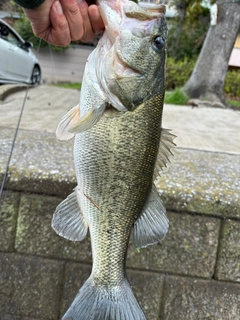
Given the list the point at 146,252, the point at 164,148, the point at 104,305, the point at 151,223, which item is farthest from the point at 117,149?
the point at 146,252

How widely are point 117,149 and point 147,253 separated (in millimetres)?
819

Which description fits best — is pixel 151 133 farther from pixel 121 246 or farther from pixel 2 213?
pixel 2 213

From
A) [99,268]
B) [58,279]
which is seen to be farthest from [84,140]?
[58,279]

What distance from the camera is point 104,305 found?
58.0 inches

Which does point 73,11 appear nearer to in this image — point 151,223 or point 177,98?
point 151,223

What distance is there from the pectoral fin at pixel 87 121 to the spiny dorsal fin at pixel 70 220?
0.33m

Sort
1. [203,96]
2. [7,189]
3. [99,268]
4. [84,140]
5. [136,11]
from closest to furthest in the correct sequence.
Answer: [136,11] < [84,140] < [99,268] < [7,189] < [203,96]

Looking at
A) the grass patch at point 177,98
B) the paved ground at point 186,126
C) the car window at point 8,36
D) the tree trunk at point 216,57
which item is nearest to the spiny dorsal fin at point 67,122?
the paved ground at point 186,126

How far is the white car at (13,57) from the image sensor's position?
7839mm

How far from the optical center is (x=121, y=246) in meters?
1.53

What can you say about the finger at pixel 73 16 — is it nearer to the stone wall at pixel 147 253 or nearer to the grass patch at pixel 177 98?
the stone wall at pixel 147 253

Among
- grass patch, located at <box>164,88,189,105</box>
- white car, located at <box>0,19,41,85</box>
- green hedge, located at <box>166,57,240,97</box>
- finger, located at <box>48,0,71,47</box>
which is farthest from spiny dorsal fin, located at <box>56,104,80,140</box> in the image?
green hedge, located at <box>166,57,240,97</box>

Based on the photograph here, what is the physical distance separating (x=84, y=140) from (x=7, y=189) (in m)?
0.73

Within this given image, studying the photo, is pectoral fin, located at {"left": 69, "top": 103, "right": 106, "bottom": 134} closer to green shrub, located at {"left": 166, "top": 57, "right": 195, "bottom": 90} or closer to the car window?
the car window
